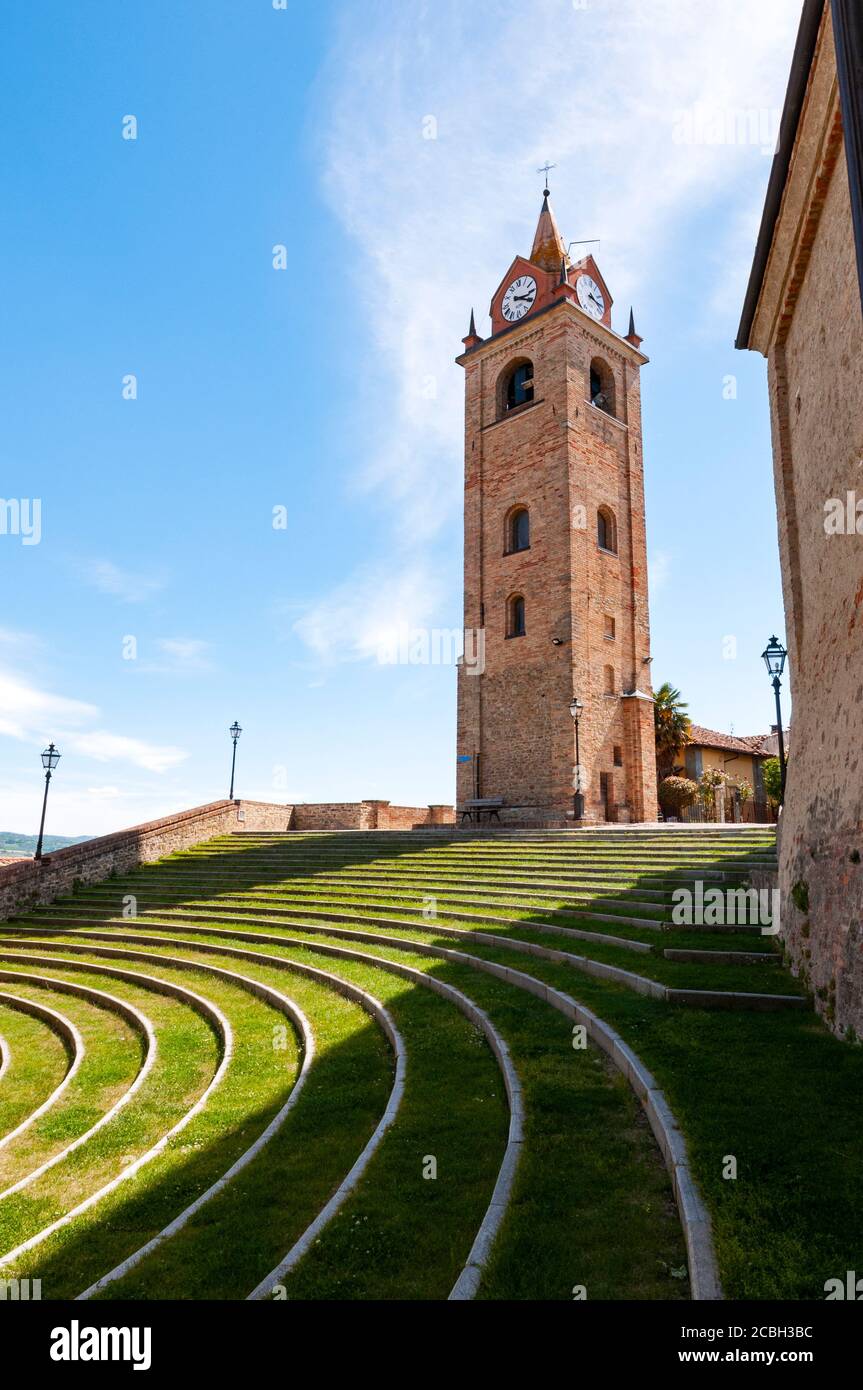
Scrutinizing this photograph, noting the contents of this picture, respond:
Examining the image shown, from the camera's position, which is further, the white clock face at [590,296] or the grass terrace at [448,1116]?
the white clock face at [590,296]

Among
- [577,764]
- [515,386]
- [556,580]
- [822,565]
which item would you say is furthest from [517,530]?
[822,565]

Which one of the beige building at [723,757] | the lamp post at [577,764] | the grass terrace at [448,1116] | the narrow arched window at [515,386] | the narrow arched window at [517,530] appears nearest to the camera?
the grass terrace at [448,1116]

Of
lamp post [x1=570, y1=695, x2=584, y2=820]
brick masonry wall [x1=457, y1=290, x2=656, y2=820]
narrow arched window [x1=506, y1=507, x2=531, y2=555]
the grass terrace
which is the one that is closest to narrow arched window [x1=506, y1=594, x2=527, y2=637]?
brick masonry wall [x1=457, y1=290, x2=656, y2=820]

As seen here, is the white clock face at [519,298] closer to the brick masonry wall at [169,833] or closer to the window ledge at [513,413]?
the window ledge at [513,413]

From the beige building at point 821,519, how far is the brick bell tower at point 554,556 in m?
15.8

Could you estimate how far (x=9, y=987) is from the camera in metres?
13.6

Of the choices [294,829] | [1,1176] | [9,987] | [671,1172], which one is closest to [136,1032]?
[1,1176]

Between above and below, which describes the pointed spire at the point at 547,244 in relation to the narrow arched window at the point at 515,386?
above

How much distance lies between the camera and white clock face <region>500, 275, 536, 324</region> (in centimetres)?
3114

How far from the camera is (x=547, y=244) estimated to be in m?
32.3

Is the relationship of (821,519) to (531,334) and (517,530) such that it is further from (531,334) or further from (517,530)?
(531,334)

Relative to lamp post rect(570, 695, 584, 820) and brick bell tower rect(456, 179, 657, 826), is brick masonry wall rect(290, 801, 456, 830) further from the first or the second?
lamp post rect(570, 695, 584, 820)

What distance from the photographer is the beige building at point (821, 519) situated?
22.3 ft

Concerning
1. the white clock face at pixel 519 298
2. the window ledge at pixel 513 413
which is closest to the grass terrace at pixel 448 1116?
the window ledge at pixel 513 413
